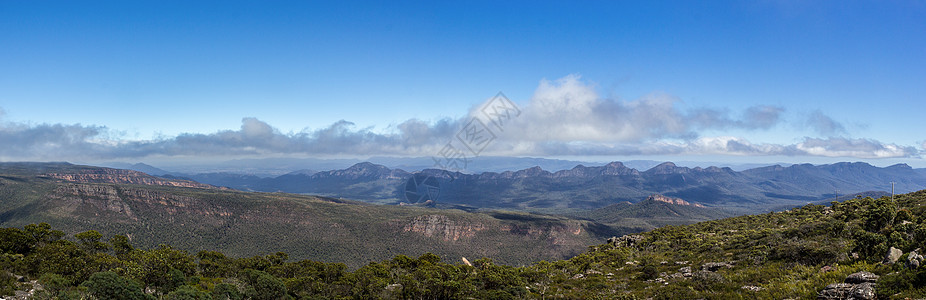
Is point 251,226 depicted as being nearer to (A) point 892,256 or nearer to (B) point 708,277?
(B) point 708,277

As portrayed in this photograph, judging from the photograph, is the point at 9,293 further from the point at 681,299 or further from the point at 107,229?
the point at 107,229

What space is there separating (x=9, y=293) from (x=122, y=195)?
194 m

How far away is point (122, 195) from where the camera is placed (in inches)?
7037

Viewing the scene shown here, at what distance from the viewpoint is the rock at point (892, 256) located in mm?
23797

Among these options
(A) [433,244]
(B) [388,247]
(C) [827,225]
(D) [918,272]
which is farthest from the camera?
(A) [433,244]

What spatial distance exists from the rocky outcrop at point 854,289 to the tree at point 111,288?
49264 mm

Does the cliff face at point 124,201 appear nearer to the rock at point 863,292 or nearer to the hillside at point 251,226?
the hillside at point 251,226

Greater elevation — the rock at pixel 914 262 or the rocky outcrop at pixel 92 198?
the rock at pixel 914 262

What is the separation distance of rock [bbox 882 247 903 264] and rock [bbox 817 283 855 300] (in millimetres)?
5494

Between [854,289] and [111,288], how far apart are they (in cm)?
5221

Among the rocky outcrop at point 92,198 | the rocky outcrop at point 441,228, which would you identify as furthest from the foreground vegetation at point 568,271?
the rocky outcrop at point 92,198

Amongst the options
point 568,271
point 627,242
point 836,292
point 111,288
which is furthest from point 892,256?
point 111,288

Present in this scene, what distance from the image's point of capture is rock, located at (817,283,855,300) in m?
20.9

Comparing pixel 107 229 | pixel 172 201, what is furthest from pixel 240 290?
pixel 172 201
